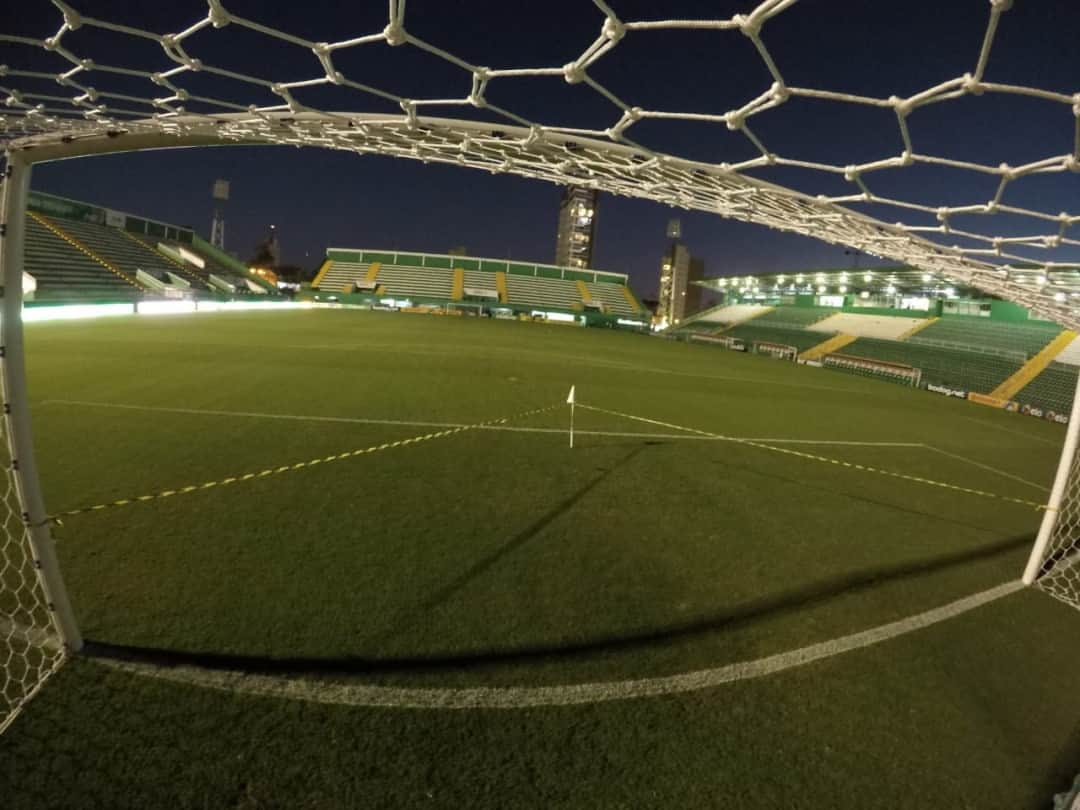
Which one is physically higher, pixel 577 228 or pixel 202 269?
pixel 577 228

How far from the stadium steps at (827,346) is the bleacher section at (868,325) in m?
0.89

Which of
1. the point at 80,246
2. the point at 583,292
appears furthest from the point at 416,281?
the point at 80,246

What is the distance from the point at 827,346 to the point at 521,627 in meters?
39.7

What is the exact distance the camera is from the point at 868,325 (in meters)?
37.7

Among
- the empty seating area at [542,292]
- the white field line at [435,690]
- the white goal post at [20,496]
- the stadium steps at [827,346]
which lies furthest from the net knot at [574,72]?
the empty seating area at [542,292]

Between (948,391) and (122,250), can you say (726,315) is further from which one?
(122,250)

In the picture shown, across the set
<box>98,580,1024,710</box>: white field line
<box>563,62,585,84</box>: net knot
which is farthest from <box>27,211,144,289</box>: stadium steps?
<box>563,62,585,84</box>: net knot

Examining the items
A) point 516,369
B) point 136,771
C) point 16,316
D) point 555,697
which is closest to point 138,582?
point 136,771

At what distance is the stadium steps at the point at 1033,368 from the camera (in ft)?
76.0

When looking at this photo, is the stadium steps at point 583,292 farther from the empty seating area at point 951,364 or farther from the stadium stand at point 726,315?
the empty seating area at point 951,364

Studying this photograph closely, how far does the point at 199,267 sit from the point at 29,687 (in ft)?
172

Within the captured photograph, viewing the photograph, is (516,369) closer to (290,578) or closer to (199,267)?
(290,578)

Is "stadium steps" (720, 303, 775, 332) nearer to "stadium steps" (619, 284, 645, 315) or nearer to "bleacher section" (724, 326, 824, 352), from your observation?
"bleacher section" (724, 326, 824, 352)

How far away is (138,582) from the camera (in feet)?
12.0
